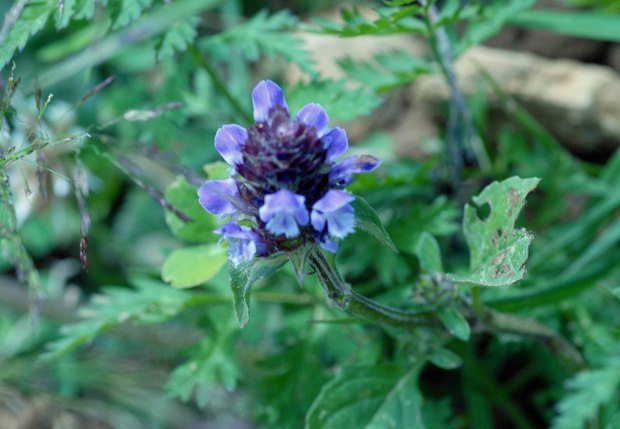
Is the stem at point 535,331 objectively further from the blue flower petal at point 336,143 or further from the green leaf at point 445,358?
the blue flower petal at point 336,143

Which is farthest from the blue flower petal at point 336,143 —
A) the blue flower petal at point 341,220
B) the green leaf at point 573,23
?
the green leaf at point 573,23

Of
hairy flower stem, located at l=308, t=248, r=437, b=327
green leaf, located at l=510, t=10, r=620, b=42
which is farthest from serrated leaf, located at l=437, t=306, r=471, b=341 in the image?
green leaf, located at l=510, t=10, r=620, b=42

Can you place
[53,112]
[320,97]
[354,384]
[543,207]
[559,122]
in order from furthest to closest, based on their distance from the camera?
1. [53,112]
2. [559,122]
3. [543,207]
4. [320,97]
5. [354,384]

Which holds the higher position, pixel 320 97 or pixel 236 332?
pixel 320 97

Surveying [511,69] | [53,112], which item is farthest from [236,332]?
[53,112]

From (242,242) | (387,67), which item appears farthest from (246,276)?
(387,67)

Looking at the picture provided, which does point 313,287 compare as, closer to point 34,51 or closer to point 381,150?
point 381,150

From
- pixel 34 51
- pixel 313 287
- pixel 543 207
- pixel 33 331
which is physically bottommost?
pixel 33 331

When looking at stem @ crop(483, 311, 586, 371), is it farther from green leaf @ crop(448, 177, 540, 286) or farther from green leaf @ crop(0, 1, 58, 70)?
green leaf @ crop(0, 1, 58, 70)

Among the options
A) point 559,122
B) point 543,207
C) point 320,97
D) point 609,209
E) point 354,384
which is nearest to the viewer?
point 354,384
